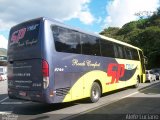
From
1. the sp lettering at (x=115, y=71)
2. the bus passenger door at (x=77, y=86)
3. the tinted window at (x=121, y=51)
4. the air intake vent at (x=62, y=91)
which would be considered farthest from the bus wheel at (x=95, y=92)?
the tinted window at (x=121, y=51)

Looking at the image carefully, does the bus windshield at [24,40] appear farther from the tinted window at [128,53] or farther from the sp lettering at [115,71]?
the tinted window at [128,53]

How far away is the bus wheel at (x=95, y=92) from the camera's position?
1408 centimetres

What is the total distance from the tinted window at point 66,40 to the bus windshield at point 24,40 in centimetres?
76

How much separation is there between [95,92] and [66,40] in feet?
10.9

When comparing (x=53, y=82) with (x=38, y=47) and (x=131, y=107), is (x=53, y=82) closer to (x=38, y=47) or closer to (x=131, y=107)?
(x=38, y=47)

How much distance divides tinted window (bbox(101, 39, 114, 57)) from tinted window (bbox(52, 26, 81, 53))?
2662 millimetres

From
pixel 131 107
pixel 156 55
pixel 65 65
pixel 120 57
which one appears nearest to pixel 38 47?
pixel 65 65

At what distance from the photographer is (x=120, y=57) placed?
1848cm

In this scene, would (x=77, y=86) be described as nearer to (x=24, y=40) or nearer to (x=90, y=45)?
(x=90, y=45)

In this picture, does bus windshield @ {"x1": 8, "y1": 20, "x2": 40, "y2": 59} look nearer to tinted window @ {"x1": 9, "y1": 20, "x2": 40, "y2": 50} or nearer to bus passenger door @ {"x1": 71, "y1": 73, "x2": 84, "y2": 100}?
tinted window @ {"x1": 9, "y1": 20, "x2": 40, "y2": 50}

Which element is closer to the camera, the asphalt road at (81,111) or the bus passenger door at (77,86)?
the asphalt road at (81,111)

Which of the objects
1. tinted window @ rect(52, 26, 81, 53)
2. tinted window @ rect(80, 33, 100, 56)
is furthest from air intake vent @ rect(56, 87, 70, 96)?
tinted window @ rect(80, 33, 100, 56)

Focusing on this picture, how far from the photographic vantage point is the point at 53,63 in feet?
37.6

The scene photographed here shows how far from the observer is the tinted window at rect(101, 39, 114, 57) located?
1584cm
